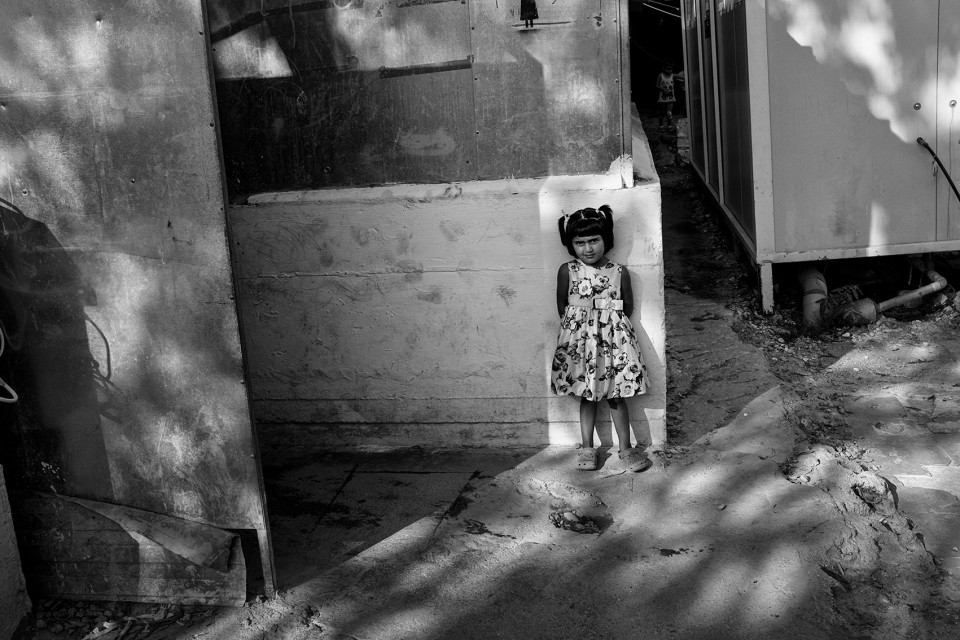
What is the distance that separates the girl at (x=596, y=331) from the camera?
15.4 feet

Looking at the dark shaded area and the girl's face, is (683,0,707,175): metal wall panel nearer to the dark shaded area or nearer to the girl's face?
the girl's face

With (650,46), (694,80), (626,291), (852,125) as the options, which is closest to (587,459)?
(626,291)

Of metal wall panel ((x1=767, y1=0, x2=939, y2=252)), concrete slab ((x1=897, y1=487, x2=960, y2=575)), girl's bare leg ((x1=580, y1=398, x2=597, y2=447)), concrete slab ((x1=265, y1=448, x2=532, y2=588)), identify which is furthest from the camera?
metal wall panel ((x1=767, y1=0, x2=939, y2=252))

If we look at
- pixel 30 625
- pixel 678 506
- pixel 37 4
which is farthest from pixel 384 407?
pixel 37 4

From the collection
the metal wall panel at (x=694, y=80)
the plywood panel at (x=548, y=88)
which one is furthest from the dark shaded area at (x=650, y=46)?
the plywood panel at (x=548, y=88)

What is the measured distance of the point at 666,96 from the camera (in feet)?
60.2

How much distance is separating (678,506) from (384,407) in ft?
5.76

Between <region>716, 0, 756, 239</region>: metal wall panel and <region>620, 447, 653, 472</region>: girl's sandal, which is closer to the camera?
<region>620, 447, 653, 472</region>: girl's sandal

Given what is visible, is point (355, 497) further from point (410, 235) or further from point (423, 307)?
point (410, 235)

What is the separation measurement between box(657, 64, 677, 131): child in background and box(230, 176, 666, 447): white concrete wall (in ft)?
44.9

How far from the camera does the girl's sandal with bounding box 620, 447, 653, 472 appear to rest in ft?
15.7

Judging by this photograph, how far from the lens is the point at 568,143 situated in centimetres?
485

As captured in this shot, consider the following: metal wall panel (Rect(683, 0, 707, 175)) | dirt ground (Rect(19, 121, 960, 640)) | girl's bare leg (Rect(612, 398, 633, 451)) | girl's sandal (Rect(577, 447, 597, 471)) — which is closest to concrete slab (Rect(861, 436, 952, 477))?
dirt ground (Rect(19, 121, 960, 640))

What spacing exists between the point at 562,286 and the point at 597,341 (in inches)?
13.2
